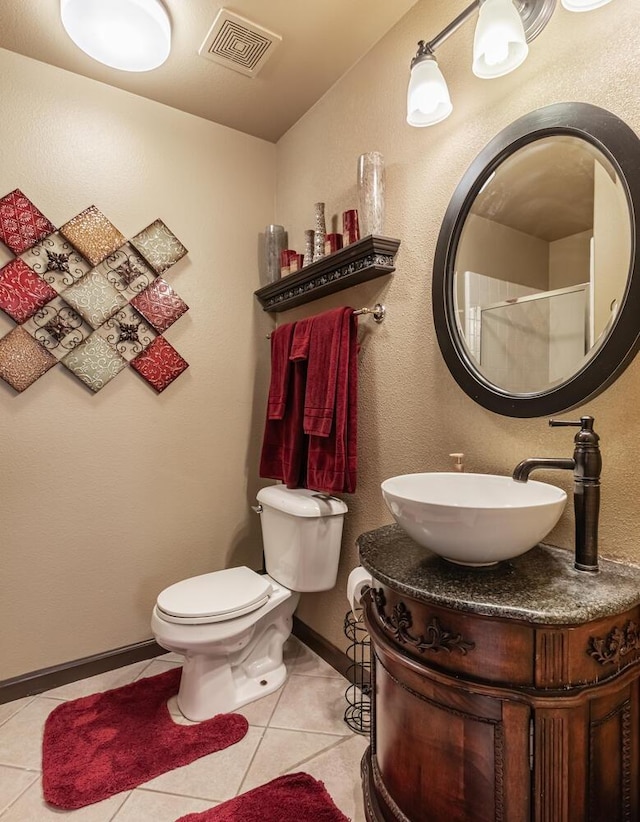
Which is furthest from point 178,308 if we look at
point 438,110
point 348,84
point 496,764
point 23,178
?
point 496,764

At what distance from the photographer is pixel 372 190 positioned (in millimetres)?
1637

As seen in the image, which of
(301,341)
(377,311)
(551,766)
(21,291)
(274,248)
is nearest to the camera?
(551,766)

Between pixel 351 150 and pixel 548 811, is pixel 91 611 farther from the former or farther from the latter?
pixel 351 150

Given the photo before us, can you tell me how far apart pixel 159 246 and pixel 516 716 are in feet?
7.15

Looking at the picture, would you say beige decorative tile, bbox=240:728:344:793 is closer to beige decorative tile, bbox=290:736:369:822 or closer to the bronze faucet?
beige decorative tile, bbox=290:736:369:822

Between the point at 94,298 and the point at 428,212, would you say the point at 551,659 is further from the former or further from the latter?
the point at 94,298

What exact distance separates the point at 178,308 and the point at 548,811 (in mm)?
2129

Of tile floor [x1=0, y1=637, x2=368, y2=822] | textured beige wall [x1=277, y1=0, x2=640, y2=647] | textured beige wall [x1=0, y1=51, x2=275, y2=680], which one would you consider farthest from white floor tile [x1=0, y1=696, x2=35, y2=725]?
textured beige wall [x1=277, y1=0, x2=640, y2=647]

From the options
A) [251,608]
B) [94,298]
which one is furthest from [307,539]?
[94,298]

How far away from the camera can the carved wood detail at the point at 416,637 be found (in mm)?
893

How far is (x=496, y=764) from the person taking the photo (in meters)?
0.85

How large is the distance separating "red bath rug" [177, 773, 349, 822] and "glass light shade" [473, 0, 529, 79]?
208 cm

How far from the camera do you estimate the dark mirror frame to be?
40.2 inches

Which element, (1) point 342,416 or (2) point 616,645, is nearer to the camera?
(2) point 616,645
